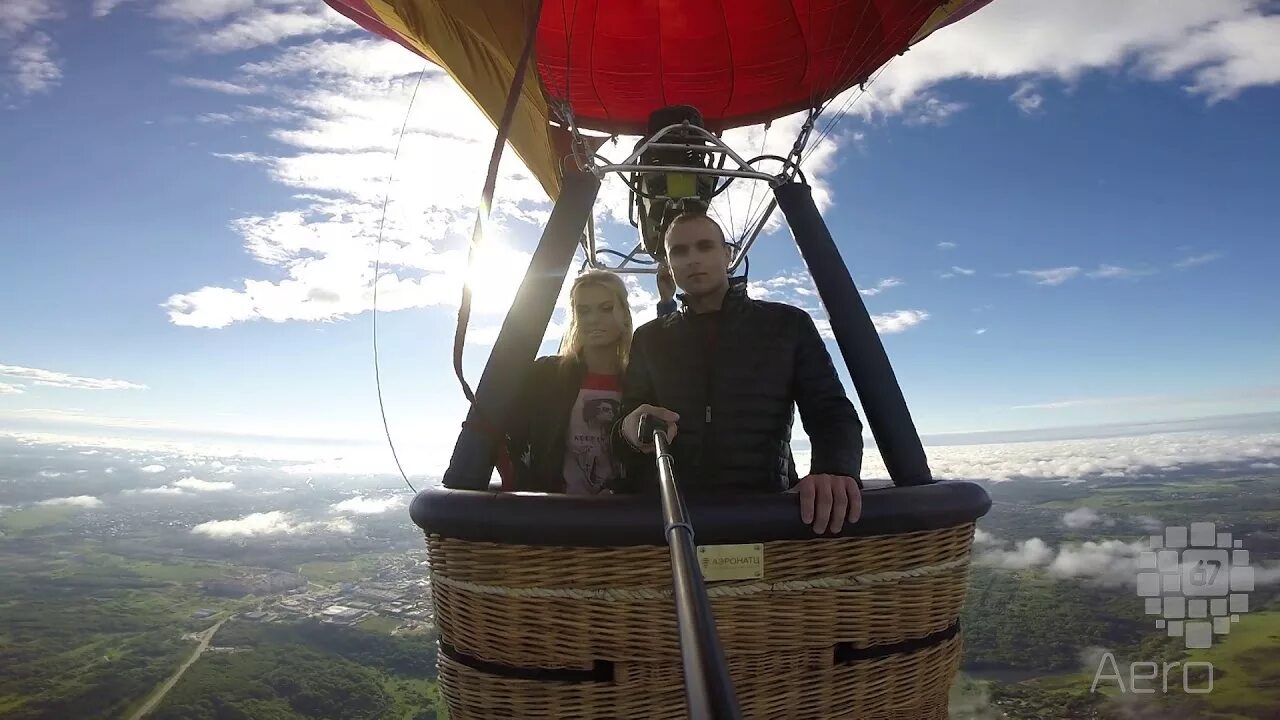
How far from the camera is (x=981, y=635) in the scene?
6112 cm

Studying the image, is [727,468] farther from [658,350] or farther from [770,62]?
[770,62]

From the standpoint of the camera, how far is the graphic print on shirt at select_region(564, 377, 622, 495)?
6.62 ft

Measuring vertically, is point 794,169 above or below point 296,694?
above

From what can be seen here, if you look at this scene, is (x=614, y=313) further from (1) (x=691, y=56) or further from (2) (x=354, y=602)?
(2) (x=354, y=602)

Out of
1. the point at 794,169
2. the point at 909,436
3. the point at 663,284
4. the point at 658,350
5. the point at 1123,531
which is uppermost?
the point at 794,169

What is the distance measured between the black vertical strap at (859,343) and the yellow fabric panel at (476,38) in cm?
90

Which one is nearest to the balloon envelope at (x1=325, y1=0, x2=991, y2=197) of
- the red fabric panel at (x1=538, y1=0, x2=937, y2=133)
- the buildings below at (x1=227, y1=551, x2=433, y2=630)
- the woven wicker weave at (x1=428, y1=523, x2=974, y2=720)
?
the red fabric panel at (x1=538, y1=0, x2=937, y2=133)

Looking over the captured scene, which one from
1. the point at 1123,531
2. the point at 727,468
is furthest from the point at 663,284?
the point at 1123,531

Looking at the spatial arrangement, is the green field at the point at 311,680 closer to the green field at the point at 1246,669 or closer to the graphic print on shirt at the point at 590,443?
the graphic print on shirt at the point at 590,443

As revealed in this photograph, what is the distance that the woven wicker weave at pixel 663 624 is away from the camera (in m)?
1.33

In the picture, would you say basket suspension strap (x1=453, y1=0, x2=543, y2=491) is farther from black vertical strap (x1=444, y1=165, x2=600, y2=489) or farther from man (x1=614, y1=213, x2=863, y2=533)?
man (x1=614, y1=213, x2=863, y2=533)

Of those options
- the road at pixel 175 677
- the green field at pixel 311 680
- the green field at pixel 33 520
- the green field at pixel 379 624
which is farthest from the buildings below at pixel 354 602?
the green field at pixel 33 520

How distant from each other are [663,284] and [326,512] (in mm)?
171731

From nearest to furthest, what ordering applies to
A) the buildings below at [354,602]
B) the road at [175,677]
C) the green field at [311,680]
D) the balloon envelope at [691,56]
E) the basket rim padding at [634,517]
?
the basket rim padding at [634,517], the balloon envelope at [691,56], the green field at [311,680], the road at [175,677], the buildings below at [354,602]
